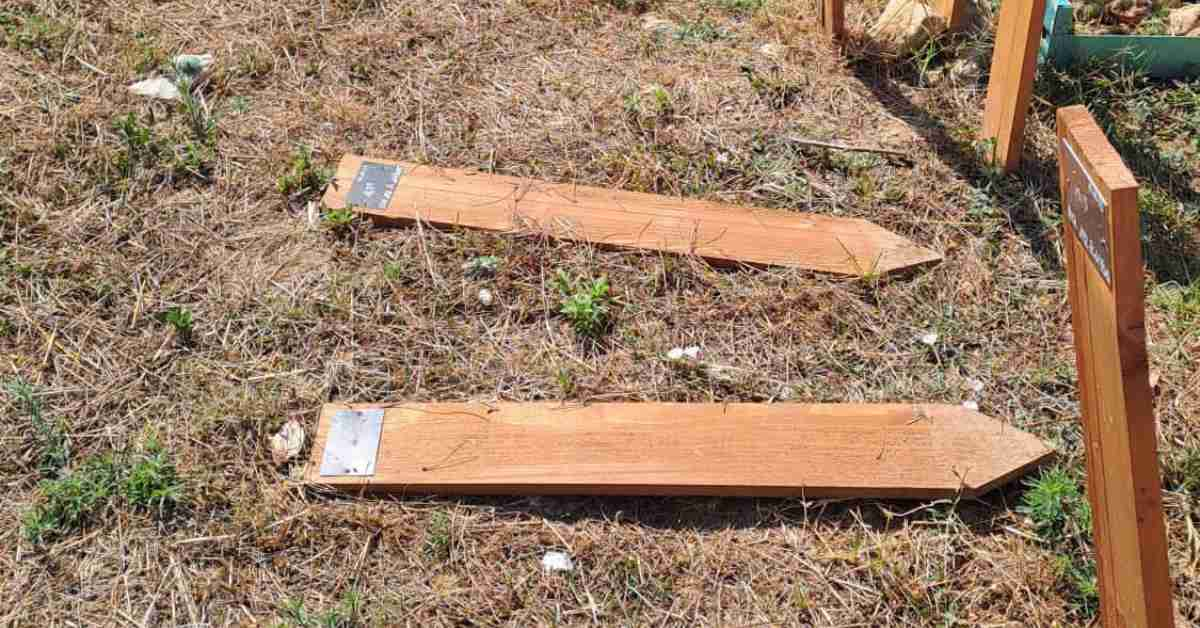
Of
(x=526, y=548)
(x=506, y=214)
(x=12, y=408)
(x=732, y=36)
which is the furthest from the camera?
(x=732, y=36)

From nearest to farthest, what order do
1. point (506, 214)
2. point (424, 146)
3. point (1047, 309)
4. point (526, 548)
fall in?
point (526, 548)
point (1047, 309)
point (506, 214)
point (424, 146)

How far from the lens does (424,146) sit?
3812mm

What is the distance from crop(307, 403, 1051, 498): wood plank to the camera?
8.84 feet

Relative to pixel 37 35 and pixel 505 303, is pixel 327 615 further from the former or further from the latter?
pixel 37 35

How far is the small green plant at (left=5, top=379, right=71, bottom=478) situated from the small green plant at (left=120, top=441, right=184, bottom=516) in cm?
21

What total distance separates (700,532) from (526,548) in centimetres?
45

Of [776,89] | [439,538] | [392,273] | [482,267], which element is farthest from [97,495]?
[776,89]

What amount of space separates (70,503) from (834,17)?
318 cm

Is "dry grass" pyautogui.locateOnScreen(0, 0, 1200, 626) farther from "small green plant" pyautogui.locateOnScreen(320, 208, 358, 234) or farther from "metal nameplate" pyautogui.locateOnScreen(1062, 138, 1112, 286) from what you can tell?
"metal nameplate" pyautogui.locateOnScreen(1062, 138, 1112, 286)

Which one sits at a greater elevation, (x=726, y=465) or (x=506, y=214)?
(x=506, y=214)

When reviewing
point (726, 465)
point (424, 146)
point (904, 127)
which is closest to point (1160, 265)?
point (904, 127)

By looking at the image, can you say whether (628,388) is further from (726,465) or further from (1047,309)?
(1047,309)

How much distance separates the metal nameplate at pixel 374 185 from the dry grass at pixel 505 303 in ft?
0.44

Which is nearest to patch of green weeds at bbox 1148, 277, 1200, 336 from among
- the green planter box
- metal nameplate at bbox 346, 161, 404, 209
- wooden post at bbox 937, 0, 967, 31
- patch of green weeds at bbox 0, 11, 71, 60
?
the green planter box
